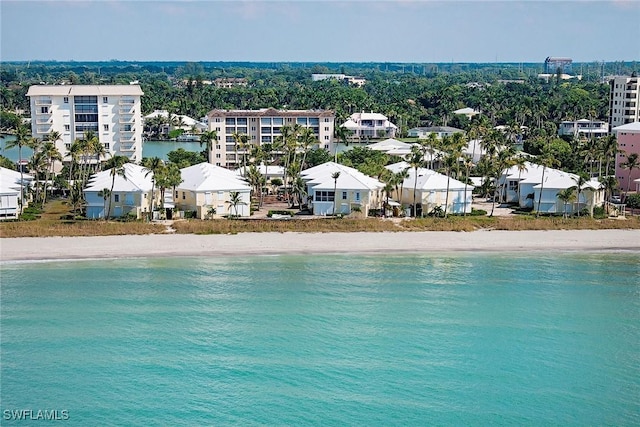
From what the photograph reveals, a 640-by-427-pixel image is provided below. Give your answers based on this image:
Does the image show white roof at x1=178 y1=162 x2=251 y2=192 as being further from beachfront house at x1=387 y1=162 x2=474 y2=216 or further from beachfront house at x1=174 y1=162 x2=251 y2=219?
beachfront house at x1=387 y1=162 x2=474 y2=216

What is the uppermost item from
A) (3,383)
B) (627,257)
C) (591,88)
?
(591,88)

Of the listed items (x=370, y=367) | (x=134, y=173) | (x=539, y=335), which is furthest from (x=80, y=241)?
(x=539, y=335)

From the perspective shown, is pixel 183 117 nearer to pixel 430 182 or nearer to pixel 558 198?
pixel 430 182

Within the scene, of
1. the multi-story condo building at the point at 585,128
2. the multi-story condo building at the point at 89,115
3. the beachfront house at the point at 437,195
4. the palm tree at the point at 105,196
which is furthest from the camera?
the multi-story condo building at the point at 585,128

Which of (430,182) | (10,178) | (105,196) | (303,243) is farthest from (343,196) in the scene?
(10,178)

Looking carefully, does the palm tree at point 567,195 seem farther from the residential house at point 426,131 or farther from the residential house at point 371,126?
the residential house at point 371,126

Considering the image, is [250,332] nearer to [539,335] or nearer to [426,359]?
[426,359]

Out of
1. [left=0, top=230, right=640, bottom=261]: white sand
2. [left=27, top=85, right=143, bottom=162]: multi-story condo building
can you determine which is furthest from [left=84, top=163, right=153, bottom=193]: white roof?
[left=27, top=85, right=143, bottom=162]: multi-story condo building

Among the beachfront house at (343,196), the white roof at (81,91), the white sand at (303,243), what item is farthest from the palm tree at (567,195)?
the white roof at (81,91)
